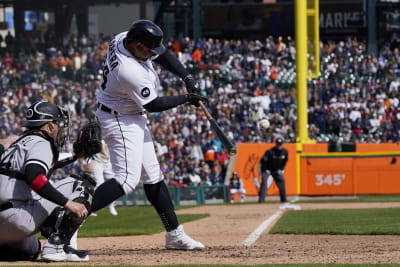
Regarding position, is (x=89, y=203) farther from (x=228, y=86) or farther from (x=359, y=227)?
(x=228, y=86)

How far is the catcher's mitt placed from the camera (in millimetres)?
6158

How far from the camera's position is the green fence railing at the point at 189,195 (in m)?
19.2

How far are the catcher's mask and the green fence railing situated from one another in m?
13.0

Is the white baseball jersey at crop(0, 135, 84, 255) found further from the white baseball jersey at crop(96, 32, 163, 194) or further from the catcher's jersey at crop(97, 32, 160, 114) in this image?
the catcher's jersey at crop(97, 32, 160, 114)

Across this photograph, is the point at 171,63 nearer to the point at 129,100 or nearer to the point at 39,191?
the point at 129,100

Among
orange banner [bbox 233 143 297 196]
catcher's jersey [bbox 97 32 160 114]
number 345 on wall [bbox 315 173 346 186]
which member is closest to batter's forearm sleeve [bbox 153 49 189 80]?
catcher's jersey [bbox 97 32 160 114]

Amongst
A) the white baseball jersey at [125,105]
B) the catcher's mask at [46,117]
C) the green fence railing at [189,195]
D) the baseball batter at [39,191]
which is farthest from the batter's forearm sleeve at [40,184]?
the green fence railing at [189,195]

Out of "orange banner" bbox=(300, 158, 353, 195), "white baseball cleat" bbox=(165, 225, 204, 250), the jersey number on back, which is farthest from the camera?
"orange banner" bbox=(300, 158, 353, 195)

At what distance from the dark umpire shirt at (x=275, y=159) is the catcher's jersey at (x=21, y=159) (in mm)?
13082

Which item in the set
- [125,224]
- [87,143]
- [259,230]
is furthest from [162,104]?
[125,224]

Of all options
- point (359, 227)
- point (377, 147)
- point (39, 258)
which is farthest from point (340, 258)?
point (377, 147)

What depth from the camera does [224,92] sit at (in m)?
27.3

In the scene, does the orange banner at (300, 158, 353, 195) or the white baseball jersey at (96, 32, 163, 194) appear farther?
the orange banner at (300, 158, 353, 195)

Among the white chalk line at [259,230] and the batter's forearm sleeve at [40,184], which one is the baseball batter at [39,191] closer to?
the batter's forearm sleeve at [40,184]
